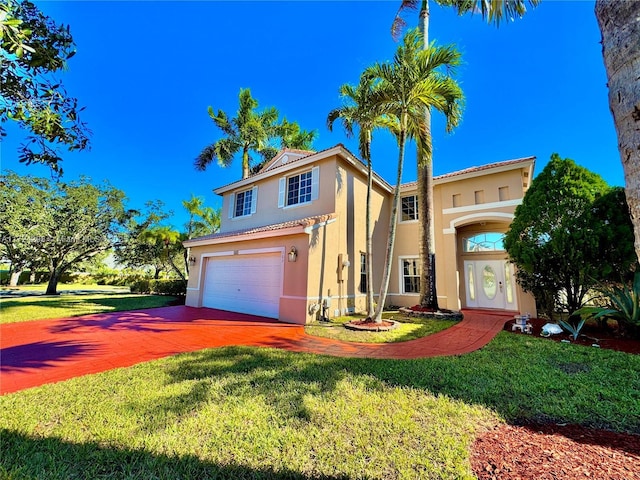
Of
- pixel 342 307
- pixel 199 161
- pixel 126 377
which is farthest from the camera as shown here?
pixel 199 161

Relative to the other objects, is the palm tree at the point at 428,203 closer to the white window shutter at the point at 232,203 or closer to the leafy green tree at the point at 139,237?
the white window shutter at the point at 232,203

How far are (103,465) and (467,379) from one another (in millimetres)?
4794

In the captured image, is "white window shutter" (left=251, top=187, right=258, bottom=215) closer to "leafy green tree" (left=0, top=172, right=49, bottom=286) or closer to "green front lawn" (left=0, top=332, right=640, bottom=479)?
"green front lawn" (left=0, top=332, right=640, bottom=479)

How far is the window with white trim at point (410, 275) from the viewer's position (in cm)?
1360

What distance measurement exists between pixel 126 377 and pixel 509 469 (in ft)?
17.6

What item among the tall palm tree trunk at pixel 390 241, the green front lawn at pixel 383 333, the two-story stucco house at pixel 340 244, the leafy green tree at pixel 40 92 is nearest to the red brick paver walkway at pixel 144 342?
the green front lawn at pixel 383 333

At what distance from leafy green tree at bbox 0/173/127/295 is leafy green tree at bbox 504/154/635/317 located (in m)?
28.4

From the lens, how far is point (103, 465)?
7.91 ft

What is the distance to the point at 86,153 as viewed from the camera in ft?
14.6

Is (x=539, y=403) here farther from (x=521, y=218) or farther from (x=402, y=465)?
(x=521, y=218)

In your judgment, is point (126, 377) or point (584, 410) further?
point (126, 377)

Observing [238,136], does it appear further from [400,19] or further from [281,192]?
[400,19]

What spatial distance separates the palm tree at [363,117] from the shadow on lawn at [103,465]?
19.7 feet

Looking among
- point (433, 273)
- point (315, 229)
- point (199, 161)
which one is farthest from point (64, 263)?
point (433, 273)
